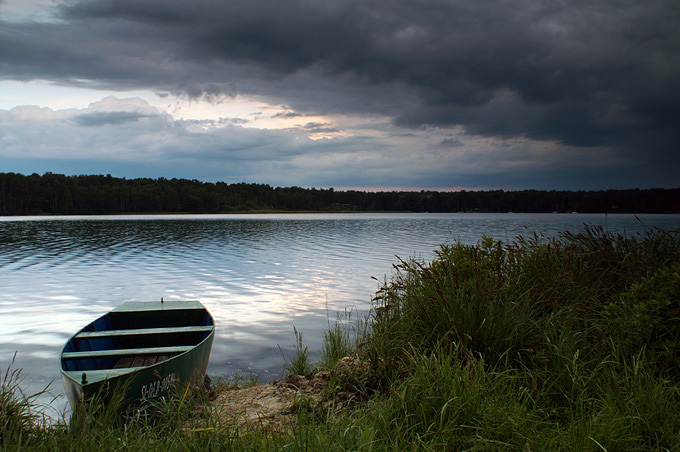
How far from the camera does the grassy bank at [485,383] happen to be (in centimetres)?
349

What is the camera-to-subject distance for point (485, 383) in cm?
448

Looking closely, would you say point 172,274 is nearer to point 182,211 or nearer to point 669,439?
point 669,439

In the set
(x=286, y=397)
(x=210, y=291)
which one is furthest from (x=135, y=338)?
(x=210, y=291)

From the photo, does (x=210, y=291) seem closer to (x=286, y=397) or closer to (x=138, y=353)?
(x=138, y=353)

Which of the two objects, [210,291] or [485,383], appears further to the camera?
[210,291]

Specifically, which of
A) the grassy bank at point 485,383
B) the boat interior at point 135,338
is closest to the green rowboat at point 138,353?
the boat interior at point 135,338

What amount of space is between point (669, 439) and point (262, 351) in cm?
821

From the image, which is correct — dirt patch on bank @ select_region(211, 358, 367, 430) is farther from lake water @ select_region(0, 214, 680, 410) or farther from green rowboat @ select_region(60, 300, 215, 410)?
lake water @ select_region(0, 214, 680, 410)

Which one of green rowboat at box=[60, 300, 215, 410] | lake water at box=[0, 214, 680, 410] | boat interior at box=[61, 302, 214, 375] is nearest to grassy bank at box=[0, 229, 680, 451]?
green rowboat at box=[60, 300, 215, 410]

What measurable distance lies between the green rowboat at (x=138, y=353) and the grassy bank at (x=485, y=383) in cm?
33

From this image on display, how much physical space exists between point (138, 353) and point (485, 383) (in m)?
5.22

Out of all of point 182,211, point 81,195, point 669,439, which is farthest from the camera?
point 182,211

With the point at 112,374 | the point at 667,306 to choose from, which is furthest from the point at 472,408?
the point at 112,374

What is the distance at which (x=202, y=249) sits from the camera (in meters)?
32.5
